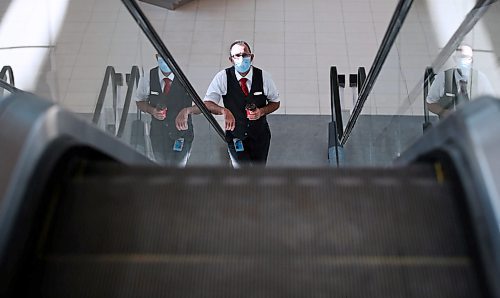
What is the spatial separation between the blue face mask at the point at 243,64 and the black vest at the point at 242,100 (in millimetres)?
88

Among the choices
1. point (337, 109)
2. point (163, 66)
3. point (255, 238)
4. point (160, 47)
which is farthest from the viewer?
point (337, 109)

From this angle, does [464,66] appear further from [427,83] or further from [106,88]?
[106,88]

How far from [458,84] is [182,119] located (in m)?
2.24

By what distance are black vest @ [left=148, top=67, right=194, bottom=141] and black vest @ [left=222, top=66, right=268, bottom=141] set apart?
0.35 meters

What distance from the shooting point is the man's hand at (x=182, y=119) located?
5648mm

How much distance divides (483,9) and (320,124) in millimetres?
3044

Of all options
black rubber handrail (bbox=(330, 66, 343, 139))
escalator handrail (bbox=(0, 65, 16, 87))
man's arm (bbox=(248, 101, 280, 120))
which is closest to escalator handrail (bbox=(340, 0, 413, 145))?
black rubber handrail (bbox=(330, 66, 343, 139))

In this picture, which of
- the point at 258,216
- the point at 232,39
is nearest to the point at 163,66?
the point at 232,39

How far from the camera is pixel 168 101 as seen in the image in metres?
5.51

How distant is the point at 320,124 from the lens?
24.2ft

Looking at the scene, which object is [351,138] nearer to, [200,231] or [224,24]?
[224,24]

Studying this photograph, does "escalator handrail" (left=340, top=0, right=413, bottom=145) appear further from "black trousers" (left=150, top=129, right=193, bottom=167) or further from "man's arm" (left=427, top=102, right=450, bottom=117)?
"black trousers" (left=150, top=129, right=193, bottom=167)

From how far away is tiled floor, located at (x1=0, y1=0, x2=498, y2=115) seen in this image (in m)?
5.35

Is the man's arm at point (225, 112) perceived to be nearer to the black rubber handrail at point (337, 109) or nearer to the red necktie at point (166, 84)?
the red necktie at point (166, 84)
